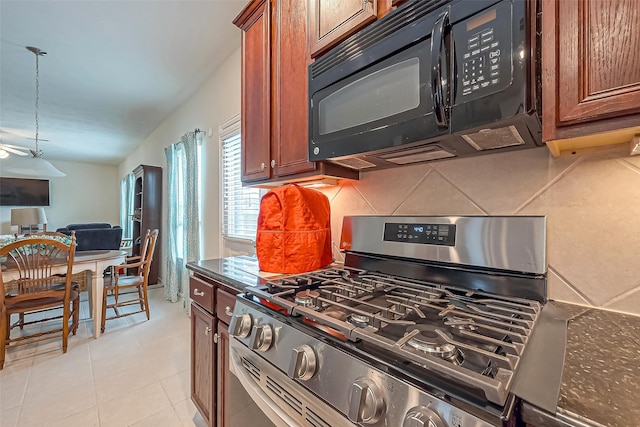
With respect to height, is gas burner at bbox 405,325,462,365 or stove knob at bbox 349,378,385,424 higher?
gas burner at bbox 405,325,462,365

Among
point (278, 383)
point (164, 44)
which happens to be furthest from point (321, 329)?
point (164, 44)

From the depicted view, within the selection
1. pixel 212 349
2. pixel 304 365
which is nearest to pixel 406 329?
pixel 304 365

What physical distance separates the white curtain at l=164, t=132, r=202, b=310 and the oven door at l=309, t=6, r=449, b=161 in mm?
2495

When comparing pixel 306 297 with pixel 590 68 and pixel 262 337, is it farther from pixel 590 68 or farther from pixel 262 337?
pixel 590 68

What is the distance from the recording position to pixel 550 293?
85 cm

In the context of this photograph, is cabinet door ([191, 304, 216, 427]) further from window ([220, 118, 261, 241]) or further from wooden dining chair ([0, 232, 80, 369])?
wooden dining chair ([0, 232, 80, 369])

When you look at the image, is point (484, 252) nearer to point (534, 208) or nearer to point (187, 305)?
point (534, 208)

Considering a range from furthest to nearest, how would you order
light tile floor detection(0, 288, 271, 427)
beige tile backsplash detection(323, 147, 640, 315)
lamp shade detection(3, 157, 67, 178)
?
lamp shade detection(3, 157, 67, 178)
light tile floor detection(0, 288, 271, 427)
beige tile backsplash detection(323, 147, 640, 315)

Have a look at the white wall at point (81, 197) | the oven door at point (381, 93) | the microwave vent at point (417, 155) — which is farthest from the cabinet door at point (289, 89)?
the white wall at point (81, 197)

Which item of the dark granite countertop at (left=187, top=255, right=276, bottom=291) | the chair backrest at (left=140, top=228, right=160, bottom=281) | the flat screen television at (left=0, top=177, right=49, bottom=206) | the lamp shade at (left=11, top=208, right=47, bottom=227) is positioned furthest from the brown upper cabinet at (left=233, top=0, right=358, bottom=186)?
the flat screen television at (left=0, top=177, right=49, bottom=206)

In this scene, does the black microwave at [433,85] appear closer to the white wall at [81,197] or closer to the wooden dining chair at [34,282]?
the wooden dining chair at [34,282]

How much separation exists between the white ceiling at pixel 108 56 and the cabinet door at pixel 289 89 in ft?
3.19

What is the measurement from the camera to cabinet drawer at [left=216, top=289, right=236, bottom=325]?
1129 millimetres

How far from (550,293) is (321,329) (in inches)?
29.5
